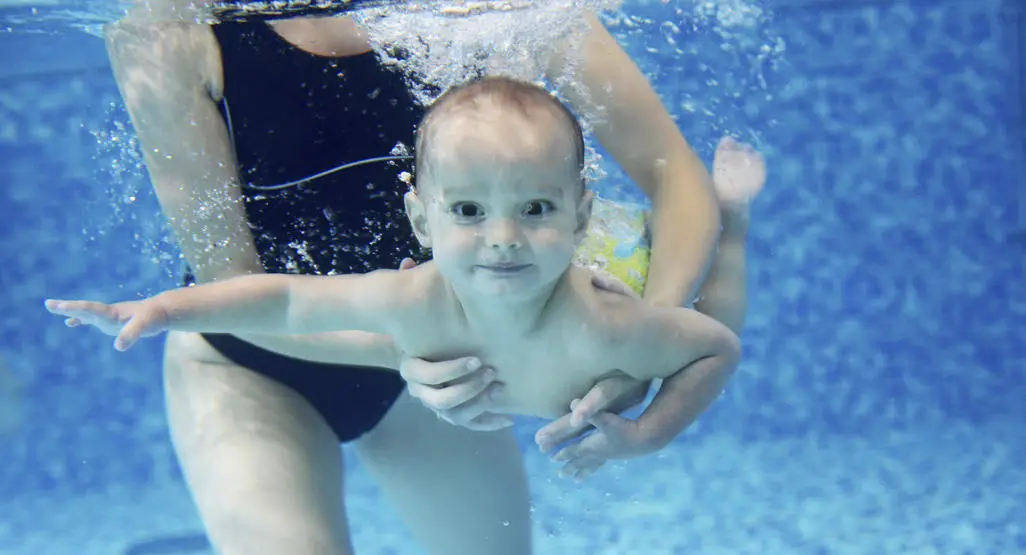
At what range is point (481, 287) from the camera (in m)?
1.95

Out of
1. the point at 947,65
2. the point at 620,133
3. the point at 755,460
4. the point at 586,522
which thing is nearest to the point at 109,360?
the point at 586,522

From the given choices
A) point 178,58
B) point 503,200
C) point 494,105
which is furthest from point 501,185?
point 178,58

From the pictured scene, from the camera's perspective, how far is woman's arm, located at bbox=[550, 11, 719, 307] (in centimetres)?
257

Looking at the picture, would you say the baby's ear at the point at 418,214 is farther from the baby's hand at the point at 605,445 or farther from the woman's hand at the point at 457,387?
the baby's hand at the point at 605,445

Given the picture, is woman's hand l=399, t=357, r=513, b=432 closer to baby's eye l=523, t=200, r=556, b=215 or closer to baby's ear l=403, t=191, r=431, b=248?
baby's ear l=403, t=191, r=431, b=248

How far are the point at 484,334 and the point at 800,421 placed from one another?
8142mm

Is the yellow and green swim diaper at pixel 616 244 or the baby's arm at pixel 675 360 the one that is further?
the yellow and green swim diaper at pixel 616 244

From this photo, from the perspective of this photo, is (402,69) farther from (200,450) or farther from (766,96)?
(766,96)

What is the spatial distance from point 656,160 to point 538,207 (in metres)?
0.93

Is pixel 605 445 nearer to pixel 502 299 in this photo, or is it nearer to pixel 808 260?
pixel 502 299

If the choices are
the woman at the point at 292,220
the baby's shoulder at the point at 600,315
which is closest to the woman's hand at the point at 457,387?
the woman at the point at 292,220

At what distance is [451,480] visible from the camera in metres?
2.99

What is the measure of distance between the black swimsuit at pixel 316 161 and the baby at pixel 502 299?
16.4 inches

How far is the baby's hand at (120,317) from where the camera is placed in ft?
6.32
